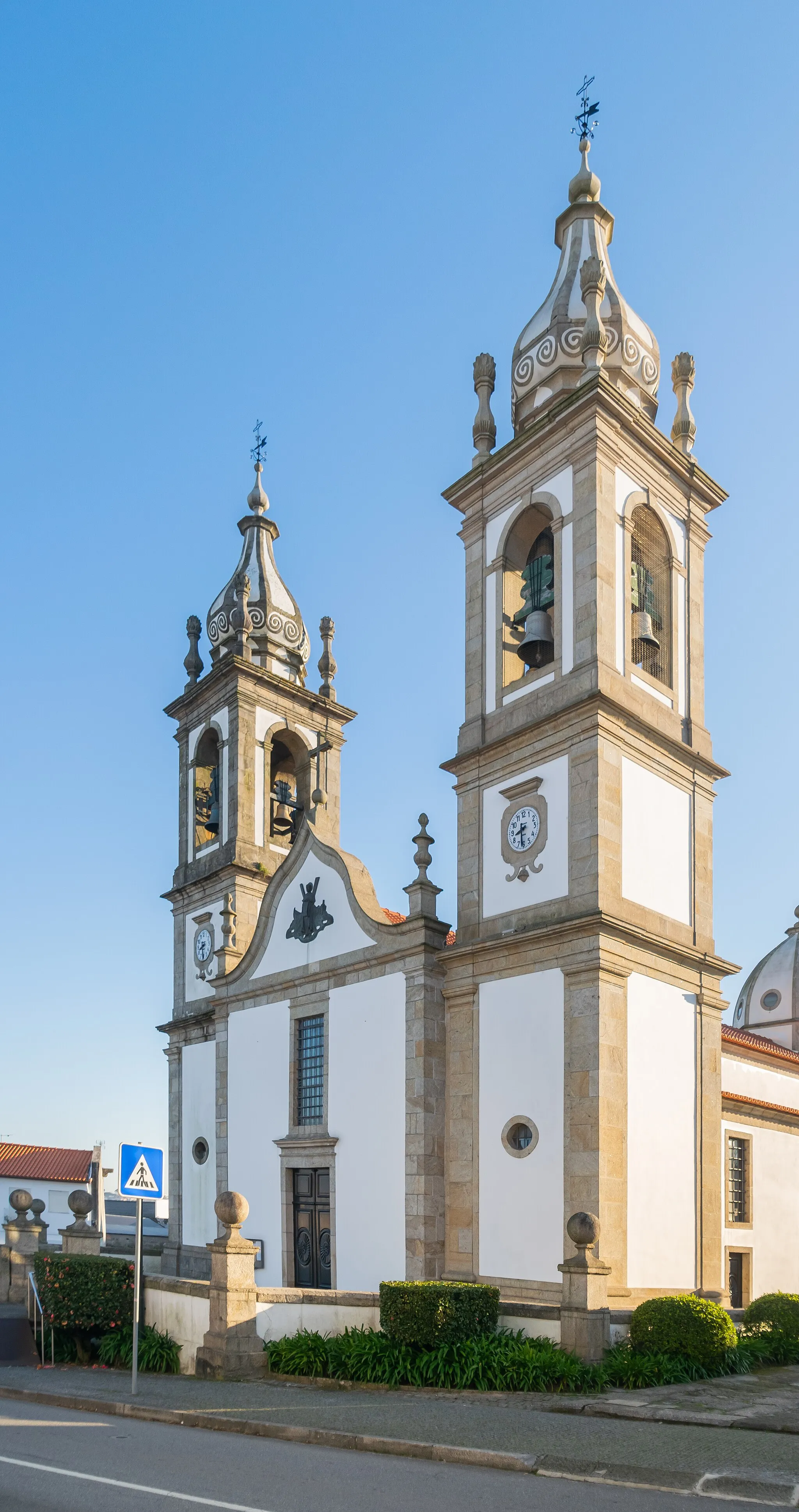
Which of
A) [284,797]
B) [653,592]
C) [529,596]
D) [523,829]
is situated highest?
[653,592]

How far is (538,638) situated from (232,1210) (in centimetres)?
905

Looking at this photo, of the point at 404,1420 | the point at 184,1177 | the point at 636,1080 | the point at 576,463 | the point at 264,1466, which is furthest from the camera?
the point at 184,1177

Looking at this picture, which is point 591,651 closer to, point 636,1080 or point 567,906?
point 567,906

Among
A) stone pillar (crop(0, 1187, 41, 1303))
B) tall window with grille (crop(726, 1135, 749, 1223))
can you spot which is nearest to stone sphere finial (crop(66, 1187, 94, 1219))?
stone pillar (crop(0, 1187, 41, 1303))

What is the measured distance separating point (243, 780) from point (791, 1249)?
45.9 ft

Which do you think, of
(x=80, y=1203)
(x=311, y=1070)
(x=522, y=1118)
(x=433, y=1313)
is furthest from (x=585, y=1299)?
(x=311, y=1070)

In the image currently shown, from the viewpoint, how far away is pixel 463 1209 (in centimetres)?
1794

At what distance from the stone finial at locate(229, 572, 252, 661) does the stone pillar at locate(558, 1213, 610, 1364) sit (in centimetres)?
1675

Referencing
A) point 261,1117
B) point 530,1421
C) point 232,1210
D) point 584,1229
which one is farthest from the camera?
point 261,1117

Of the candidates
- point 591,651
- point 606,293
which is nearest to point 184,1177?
point 591,651

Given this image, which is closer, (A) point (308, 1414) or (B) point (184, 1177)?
(A) point (308, 1414)

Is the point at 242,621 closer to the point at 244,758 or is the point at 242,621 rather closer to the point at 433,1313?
the point at 244,758

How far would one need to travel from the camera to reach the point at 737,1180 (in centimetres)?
2217

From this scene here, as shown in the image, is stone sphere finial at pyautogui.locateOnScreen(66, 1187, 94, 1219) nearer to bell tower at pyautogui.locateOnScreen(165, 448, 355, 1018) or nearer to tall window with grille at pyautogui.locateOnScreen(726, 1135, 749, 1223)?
bell tower at pyautogui.locateOnScreen(165, 448, 355, 1018)
